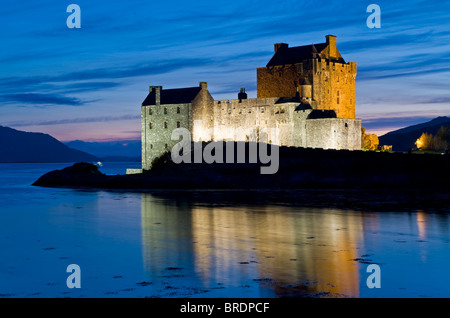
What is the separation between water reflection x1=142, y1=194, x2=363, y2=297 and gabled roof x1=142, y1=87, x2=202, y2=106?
2755 cm

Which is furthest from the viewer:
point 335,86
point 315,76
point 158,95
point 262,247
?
point 335,86

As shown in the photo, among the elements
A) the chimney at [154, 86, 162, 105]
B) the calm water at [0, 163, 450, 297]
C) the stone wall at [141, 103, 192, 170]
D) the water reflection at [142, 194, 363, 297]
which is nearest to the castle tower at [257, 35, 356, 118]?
the stone wall at [141, 103, 192, 170]

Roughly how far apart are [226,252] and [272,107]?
125 feet

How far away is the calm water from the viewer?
40.5ft

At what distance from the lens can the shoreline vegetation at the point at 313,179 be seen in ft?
118

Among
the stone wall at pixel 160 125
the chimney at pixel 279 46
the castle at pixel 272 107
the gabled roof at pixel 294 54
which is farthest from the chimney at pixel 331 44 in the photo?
the stone wall at pixel 160 125

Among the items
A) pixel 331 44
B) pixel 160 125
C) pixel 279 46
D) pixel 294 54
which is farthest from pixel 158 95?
pixel 331 44

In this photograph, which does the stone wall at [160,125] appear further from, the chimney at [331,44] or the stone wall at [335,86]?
the chimney at [331,44]

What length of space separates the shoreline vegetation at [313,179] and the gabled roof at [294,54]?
14.0 meters

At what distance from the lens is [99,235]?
2147cm

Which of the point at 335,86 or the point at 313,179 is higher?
the point at 335,86

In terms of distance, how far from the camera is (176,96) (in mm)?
56031

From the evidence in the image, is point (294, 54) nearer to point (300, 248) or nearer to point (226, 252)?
point (300, 248)
